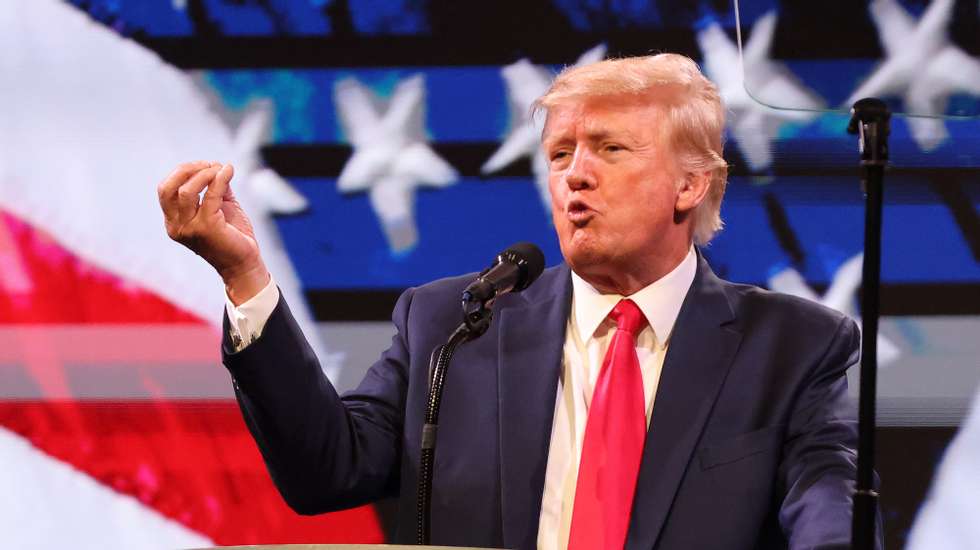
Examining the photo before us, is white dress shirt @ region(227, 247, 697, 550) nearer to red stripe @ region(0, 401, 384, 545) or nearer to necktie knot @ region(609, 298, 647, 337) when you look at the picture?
necktie knot @ region(609, 298, 647, 337)

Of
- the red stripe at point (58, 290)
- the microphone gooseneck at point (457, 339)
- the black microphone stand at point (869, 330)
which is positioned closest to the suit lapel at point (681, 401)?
the microphone gooseneck at point (457, 339)

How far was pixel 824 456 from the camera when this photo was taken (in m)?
1.70

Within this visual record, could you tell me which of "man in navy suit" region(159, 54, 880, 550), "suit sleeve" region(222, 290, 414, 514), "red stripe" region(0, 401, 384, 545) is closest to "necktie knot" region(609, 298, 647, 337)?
"man in navy suit" region(159, 54, 880, 550)

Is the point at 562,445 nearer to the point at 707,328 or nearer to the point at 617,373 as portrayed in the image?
the point at 617,373

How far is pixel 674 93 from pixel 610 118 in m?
0.12

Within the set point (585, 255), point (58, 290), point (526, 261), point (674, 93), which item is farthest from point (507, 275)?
point (58, 290)

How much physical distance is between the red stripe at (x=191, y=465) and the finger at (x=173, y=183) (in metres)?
1.08

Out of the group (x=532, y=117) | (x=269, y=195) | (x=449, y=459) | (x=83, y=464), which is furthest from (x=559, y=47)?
(x=83, y=464)

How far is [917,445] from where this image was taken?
2395mm

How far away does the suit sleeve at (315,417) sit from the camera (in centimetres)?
167

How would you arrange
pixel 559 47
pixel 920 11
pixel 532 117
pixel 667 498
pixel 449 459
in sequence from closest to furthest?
pixel 667 498
pixel 449 459
pixel 920 11
pixel 532 117
pixel 559 47

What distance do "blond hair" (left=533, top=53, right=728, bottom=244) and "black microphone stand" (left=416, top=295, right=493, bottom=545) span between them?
1.64ft

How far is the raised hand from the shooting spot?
4.90ft

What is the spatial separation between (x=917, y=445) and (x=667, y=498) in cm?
90
